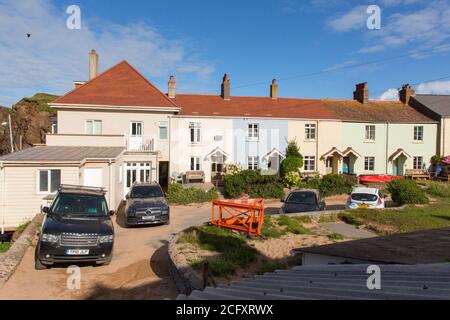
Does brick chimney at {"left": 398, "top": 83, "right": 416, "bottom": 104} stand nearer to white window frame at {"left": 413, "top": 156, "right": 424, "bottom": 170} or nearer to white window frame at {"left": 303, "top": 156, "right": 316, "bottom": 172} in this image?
white window frame at {"left": 413, "top": 156, "right": 424, "bottom": 170}

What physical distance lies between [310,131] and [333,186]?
6929 mm

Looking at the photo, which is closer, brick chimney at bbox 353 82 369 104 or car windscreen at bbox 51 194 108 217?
car windscreen at bbox 51 194 108 217

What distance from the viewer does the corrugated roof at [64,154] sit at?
1727 centimetres

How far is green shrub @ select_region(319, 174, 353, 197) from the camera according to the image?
89.1ft

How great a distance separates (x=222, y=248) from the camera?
36.8ft

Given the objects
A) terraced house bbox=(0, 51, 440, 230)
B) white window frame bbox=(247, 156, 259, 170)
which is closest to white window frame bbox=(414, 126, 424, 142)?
terraced house bbox=(0, 51, 440, 230)

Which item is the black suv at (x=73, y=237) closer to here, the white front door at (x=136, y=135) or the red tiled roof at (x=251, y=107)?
the white front door at (x=136, y=135)

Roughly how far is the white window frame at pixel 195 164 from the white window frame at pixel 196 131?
1379mm

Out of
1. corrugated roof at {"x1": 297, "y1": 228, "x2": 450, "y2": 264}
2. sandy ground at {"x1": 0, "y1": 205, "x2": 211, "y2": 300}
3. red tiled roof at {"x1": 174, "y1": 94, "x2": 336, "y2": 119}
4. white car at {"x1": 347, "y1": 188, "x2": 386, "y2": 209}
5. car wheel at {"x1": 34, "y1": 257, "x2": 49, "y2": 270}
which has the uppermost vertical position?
red tiled roof at {"x1": 174, "y1": 94, "x2": 336, "y2": 119}

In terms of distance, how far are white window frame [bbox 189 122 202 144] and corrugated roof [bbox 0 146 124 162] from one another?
28.3 ft

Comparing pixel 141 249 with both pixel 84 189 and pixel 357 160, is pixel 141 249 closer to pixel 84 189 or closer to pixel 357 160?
pixel 84 189

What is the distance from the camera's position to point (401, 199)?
20812mm

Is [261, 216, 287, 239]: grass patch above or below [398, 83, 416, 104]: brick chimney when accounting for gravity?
below
